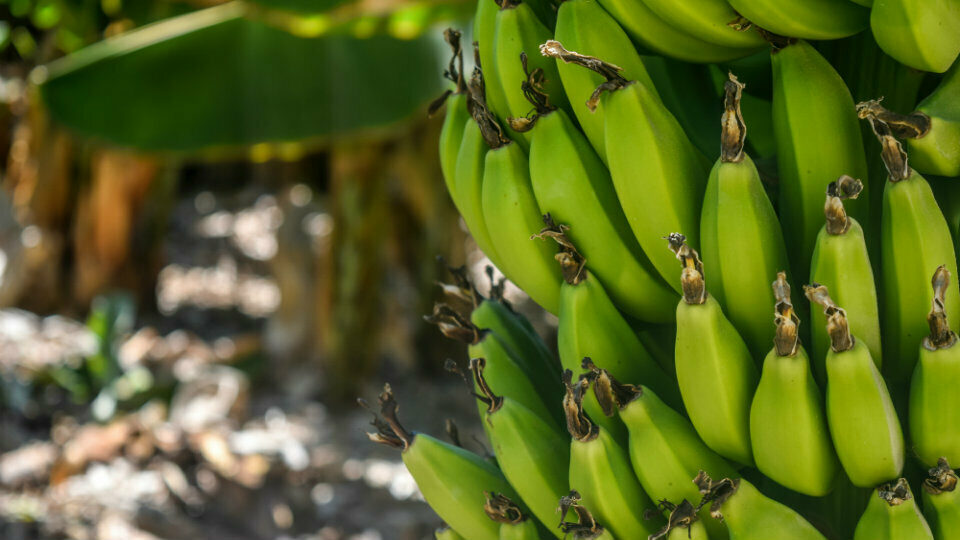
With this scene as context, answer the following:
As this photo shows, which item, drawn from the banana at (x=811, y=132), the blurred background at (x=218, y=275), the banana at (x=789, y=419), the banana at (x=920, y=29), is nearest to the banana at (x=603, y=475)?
the banana at (x=789, y=419)

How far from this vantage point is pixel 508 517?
830 mm

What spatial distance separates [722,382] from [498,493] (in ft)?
0.92

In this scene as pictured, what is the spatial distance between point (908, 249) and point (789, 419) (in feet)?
0.50

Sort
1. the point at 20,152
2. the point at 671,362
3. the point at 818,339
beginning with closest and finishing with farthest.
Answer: the point at 818,339
the point at 671,362
the point at 20,152

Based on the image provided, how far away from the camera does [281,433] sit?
3771mm

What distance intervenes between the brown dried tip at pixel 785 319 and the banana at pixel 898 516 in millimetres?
123

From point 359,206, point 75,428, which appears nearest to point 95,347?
point 75,428

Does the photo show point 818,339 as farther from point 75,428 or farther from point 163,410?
point 75,428

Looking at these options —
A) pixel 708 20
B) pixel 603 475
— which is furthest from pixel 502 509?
pixel 708 20

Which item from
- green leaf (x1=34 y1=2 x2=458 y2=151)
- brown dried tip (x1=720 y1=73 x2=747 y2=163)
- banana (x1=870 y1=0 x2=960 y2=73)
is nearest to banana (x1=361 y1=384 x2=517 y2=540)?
brown dried tip (x1=720 y1=73 x2=747 y2=163)

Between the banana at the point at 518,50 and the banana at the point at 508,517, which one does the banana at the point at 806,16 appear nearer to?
the banana at the point at 518,50

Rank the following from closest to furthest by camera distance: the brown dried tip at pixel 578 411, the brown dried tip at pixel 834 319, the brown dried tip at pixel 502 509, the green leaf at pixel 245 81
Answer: the brown dried tip at pixel 834 319 → the brown dried tip at pixel 578 411 → the brown dried tip at pixel 502 509 → the green leaf at pixel 245 81

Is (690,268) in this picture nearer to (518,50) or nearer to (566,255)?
(566,255)

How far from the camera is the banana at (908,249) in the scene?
66 centimetres
